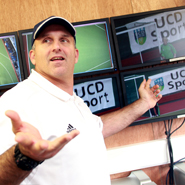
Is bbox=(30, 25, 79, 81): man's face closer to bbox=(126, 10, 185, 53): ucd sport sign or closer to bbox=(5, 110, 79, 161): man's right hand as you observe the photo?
bbox=(5, 110, 79, 161): man's right hand

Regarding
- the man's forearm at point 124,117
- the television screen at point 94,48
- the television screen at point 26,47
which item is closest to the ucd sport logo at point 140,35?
the television screen at point 94,48

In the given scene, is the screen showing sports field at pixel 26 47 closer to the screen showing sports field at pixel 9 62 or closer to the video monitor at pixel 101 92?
the screen showing sports field at pixel 9 62

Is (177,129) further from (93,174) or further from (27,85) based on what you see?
(27,85)

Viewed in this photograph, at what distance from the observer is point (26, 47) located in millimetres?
1262

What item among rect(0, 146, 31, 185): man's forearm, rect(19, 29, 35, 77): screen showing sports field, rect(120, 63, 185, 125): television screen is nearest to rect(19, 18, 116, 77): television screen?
rect(120, 63, 185, 125): television screen

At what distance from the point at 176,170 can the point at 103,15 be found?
118 centimetres

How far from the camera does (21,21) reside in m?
1.32

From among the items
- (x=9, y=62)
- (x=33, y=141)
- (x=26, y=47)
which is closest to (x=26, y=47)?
(x=26, y=47)

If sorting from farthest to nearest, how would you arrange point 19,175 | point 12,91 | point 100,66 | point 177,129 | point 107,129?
point 177,129, point 100,66, point 107,129, point 12,91, point 19,175

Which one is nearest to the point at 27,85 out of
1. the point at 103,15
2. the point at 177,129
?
the point at 103,15

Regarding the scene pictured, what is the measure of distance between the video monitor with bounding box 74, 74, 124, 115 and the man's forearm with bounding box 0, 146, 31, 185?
0.80m

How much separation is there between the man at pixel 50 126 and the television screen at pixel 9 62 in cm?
35

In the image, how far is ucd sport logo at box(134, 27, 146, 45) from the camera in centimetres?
133

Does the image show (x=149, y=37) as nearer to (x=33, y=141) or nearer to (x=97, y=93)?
(x=97, y=93)
